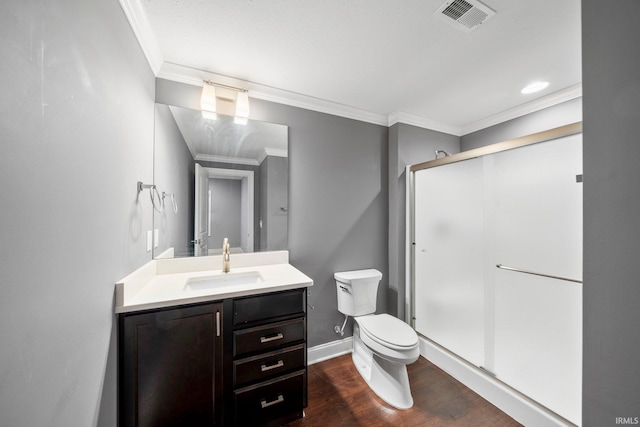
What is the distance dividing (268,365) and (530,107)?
2959 millimetres

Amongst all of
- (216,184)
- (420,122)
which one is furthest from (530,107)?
(216,184)

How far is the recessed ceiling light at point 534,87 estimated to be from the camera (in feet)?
5.83

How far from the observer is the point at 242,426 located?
4.10 ft

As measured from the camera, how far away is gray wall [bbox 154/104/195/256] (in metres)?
1.53

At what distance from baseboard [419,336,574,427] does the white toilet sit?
446 mm

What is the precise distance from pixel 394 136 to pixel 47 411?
8.67 ft

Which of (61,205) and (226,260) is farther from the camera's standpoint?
(226,260)

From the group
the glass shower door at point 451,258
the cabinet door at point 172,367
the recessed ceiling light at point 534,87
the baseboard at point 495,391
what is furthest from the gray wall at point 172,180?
the recessed ceiling light at point 534,87

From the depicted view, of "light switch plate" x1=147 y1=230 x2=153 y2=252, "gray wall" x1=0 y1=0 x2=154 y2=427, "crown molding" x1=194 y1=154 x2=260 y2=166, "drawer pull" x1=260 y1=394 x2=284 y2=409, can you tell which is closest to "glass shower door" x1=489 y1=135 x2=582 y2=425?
"drawer pull" x1=260 y1=394 x2=284 y2=409

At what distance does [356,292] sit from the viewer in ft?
6.59

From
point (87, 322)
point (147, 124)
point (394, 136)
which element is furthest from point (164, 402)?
point (394, 136)

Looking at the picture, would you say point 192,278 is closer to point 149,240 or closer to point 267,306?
point 149,240

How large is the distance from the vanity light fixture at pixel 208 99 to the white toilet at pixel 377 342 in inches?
66.8

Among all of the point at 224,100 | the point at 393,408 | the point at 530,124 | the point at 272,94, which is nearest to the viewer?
the point at 393,408
